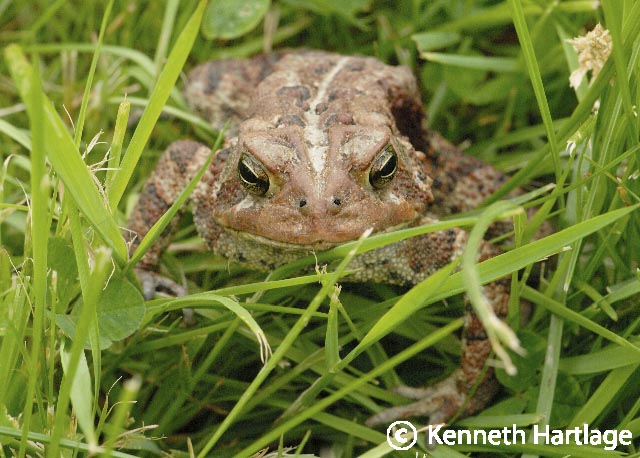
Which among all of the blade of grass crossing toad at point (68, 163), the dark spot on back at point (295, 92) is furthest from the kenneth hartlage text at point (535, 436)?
the dark spot on back at point (295, 92)

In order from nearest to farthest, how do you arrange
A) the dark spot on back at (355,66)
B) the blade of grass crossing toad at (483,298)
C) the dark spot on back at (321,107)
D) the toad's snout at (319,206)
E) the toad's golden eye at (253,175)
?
the blade of grass crossing toad at (483,298) < the toad's snout at (319,206) < the toad's golden eye at (253,175) < the dark spot on back at (321,107) < the dark spot on back at (355,66)

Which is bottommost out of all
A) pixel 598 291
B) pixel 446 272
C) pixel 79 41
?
pixel 598 291

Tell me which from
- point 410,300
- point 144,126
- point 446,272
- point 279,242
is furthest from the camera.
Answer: point 279,242

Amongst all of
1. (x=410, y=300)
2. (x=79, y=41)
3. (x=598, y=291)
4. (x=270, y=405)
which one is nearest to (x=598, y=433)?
(x=598, y=291)

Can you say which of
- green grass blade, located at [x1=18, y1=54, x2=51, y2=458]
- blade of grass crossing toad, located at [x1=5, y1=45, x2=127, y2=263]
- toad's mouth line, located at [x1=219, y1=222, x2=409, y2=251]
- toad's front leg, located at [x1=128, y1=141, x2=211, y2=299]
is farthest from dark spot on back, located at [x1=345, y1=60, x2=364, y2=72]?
green grass blade, located at [x1=18, y1=54, x2=51, y2=458]

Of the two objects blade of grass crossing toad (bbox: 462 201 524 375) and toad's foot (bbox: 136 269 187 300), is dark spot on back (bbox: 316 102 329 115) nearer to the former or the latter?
toad's foot (bbox: 136 269 187 300)

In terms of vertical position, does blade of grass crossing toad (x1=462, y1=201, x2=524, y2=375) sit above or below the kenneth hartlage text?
above

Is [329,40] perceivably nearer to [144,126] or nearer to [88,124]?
[88,124]

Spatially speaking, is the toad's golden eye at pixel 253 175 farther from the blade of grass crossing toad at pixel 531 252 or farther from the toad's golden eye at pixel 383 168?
the blade of grass crossing toad at pixel 531 252
